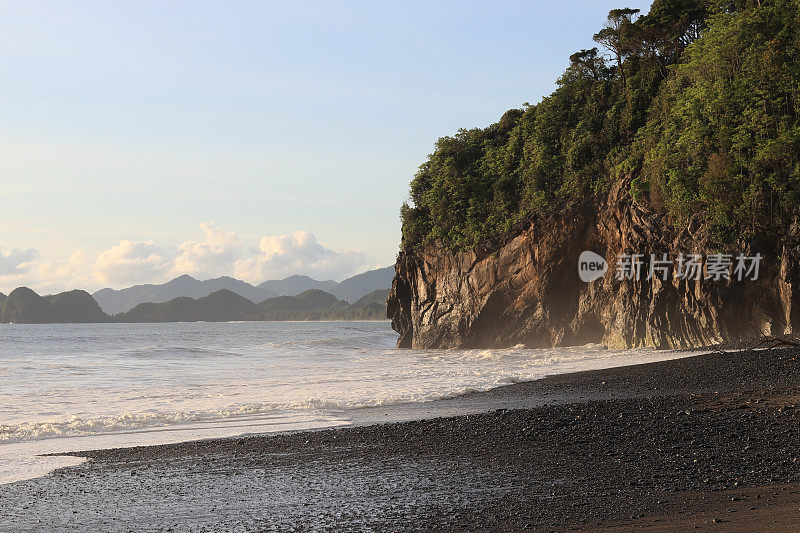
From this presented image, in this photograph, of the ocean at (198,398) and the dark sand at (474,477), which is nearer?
the dark sand at (474,477)

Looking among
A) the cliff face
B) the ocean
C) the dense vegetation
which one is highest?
the dense vegetation

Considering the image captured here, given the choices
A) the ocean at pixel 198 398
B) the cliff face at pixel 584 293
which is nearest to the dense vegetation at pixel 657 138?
the cliff face at pixel 584 293

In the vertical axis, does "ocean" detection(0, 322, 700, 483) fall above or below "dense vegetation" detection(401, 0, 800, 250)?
below

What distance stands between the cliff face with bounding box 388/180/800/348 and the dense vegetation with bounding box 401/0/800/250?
101 centimetres

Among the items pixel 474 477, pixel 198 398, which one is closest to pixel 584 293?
pixel 198 398

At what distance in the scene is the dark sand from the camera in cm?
654

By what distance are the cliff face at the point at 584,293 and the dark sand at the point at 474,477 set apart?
56.0 feet

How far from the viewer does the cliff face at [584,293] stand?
1128 inches

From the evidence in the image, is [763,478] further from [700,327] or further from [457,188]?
[457,188]

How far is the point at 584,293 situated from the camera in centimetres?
3750

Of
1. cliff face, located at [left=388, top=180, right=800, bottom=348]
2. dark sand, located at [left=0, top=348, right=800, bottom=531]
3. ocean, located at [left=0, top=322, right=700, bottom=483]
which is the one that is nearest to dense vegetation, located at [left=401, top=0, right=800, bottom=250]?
cliff face, located at [left=388, top=180, right=800, bottom=348]

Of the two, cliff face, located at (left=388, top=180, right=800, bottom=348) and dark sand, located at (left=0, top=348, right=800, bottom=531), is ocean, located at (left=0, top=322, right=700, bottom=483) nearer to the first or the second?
dark sand, located at (left=0, top=348, right=800, bottom=531)

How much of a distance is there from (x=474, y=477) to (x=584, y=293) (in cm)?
3063

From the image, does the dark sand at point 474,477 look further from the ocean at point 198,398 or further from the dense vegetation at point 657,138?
the dense vegetation at point 657,138
